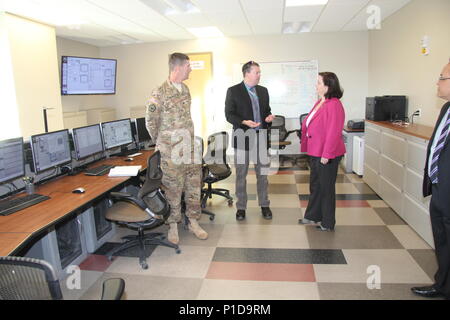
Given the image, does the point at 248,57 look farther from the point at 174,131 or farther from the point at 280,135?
the point at 174,131

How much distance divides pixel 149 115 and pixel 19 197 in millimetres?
1208

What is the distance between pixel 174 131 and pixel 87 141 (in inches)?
40.5

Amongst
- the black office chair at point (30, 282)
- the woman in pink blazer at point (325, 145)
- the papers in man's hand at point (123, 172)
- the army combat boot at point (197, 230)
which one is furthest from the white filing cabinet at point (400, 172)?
the black office chair at point (30, 282)

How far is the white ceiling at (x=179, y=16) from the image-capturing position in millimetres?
4582

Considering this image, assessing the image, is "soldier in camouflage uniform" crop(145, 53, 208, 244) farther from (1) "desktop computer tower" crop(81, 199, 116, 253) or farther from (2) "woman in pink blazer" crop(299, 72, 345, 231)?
(2) "woman in pink blazer" crop(299, 72, 345, 231)

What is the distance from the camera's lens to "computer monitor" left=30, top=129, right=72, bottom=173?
9.15 feet

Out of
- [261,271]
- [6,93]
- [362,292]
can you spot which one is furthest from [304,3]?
[6,93]

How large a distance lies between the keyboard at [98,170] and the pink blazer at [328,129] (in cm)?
206

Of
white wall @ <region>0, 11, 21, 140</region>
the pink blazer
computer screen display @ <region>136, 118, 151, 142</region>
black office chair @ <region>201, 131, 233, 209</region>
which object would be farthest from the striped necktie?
white wall @ <region>0, 11, 21, 140</region>

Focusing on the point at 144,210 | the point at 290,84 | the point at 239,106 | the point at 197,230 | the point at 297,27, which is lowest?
the point at 197,230

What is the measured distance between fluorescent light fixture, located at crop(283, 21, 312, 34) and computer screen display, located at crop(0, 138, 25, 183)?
5082 millimetres

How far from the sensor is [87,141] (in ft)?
11.5

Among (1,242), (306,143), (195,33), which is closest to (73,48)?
(195,33)

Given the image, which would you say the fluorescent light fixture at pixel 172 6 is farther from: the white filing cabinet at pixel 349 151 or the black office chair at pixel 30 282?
the black office chair at pixel 30 282
